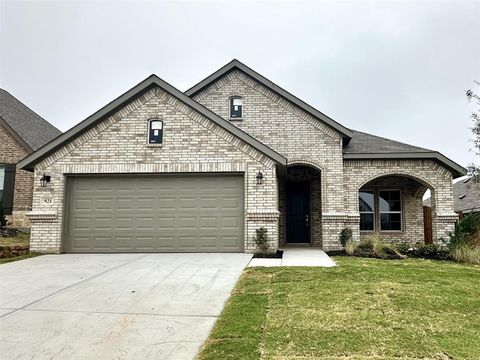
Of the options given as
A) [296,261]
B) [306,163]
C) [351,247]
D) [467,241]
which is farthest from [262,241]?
[467,241]

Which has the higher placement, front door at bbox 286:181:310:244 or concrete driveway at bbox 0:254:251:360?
front door at bbox 286:181:310:244

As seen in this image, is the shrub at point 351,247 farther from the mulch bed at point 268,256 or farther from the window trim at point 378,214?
the window trim at point 378,214

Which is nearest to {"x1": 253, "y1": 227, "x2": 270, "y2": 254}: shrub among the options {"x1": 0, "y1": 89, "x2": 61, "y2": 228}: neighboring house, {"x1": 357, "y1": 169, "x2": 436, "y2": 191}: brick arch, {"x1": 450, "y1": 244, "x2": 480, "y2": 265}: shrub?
{"x1": 357, "y1": 169, "x2": 436, "y2": 191}: brick arch

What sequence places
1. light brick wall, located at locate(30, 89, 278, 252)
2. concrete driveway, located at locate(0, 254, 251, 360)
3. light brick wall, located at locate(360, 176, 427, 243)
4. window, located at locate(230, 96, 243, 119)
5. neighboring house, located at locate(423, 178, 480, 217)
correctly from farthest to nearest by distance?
neighboring house, located at locate(423, 178, 480, 217) → window, located at locate(230, 96, 243, 119) → light brick wall, located at locate(360, 176, 427, 243) → light brick wall, located at locate(30, 89, 278, 252) → concrete driveway, located at locate(0, 254, 251, 360)

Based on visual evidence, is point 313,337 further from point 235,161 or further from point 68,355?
point 235,161

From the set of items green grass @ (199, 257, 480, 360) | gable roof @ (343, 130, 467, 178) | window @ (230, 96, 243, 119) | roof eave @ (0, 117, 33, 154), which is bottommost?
green grass @ (199, 257, 480, 360)

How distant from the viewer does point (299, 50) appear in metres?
24.5

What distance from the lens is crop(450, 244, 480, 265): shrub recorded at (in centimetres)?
1055

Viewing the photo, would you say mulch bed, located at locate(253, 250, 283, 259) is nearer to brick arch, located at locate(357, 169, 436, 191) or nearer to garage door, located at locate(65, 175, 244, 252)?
garage door, located at locate(65, 175, 244, 252)

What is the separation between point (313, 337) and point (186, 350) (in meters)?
1.41

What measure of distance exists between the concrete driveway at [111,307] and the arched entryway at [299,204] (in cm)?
585

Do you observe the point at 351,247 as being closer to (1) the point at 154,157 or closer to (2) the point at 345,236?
(2) the point at 345,236

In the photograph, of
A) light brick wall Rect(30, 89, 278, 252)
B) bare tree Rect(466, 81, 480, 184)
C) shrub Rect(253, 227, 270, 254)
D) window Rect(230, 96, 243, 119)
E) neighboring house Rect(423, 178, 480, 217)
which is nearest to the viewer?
shrub Rect(253, 227, 270, 254)

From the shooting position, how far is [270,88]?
14.7 metres
